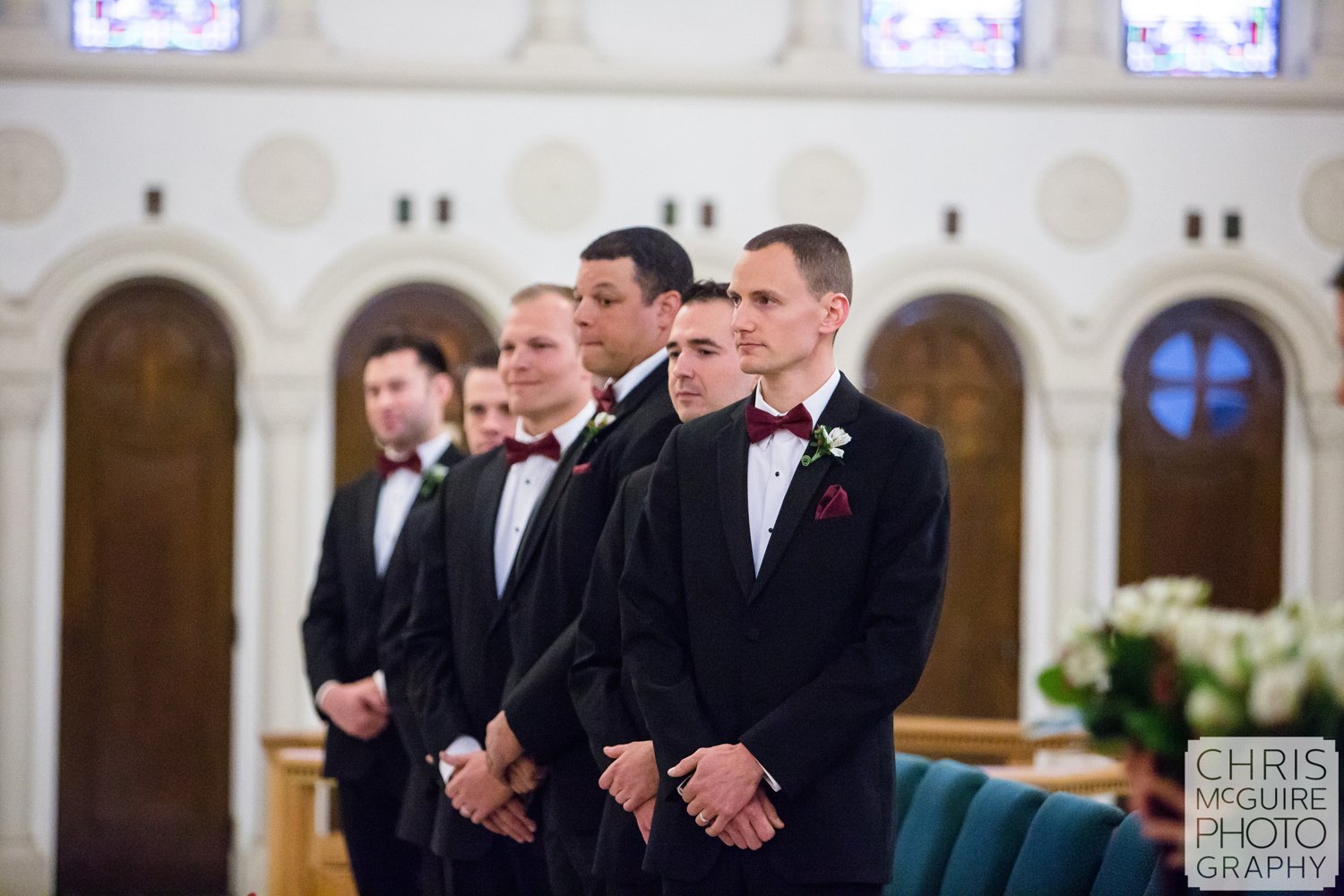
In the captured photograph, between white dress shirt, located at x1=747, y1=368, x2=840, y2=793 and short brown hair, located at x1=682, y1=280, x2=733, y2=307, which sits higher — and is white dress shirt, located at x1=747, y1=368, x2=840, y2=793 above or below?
below

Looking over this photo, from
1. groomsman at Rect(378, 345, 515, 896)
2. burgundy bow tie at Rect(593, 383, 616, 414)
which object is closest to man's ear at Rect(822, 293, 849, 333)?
burgundy bow tie at Rect(593, 383, 616, 414)

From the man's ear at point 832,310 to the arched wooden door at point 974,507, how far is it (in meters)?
5.52

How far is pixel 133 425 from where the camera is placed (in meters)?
7.97

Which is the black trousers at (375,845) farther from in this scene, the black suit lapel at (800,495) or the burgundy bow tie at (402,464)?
the black suit lapel at (800,495)

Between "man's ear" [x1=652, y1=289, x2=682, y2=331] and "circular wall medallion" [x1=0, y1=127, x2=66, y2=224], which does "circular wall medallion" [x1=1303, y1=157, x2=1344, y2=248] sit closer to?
"man's ear" [x1=652, y1=289, x2=682, y2=331]

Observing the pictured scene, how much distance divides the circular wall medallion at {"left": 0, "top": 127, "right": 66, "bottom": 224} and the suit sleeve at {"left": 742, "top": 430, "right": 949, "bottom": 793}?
21.5 ft

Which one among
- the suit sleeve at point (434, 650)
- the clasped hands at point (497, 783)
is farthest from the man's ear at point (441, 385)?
the clasped hands at point (497, 783)

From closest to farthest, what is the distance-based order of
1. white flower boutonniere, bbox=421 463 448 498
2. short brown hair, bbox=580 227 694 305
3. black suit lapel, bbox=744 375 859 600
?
black suit lapel, bbox=744 375 859 600
short brown hair, bbox=580 227 694 305
white flower boutonniere, bbox=421 463 448 498

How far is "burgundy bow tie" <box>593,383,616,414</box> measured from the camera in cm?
324

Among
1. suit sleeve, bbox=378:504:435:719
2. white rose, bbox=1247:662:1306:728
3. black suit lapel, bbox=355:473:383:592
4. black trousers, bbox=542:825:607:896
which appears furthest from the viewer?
black suit lapel, bbox=355:473:383:592

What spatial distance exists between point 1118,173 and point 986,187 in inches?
28.4

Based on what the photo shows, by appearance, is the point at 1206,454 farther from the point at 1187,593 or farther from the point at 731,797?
the point at 1187,593

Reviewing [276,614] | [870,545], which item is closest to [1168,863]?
[870,545]

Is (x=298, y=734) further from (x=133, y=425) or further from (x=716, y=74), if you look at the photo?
(x=716, y=74)
